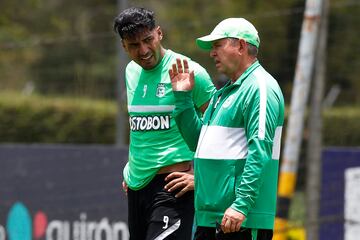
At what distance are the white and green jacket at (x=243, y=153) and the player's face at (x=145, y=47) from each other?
2.24ft

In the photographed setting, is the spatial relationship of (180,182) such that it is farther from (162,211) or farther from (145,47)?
(145,47)

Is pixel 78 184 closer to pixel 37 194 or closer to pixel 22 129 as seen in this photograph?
pixel 37 194

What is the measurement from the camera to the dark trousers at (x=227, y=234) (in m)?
4.98

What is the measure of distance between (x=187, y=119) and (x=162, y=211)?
2.34 ft

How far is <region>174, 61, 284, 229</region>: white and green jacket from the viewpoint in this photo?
4832mm

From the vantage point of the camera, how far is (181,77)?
5.19m

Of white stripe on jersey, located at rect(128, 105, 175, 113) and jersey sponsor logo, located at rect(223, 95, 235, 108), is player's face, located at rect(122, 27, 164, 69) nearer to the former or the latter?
white stripe on jersey, located at rect(128, 105, 175, 113)

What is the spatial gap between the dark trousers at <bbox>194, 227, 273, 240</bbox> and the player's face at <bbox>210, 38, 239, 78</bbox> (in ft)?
2.66

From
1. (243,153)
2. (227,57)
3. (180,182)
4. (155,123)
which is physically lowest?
(180,182)

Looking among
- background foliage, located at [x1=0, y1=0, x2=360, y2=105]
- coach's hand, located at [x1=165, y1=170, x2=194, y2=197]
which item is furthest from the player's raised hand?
background foliage, located at [x1=0, y1=0, x2=360, y2=105]

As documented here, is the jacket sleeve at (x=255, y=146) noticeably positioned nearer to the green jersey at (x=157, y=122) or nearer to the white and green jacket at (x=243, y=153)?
the white and green jacket at (x=243, y=153)

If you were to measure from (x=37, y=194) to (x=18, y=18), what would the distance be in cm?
906

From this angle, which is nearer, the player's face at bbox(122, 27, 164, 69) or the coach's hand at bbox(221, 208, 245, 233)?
the coach's hand at bbox(221, 208, 245, 233)

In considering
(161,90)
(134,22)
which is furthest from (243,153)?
(134,22)
